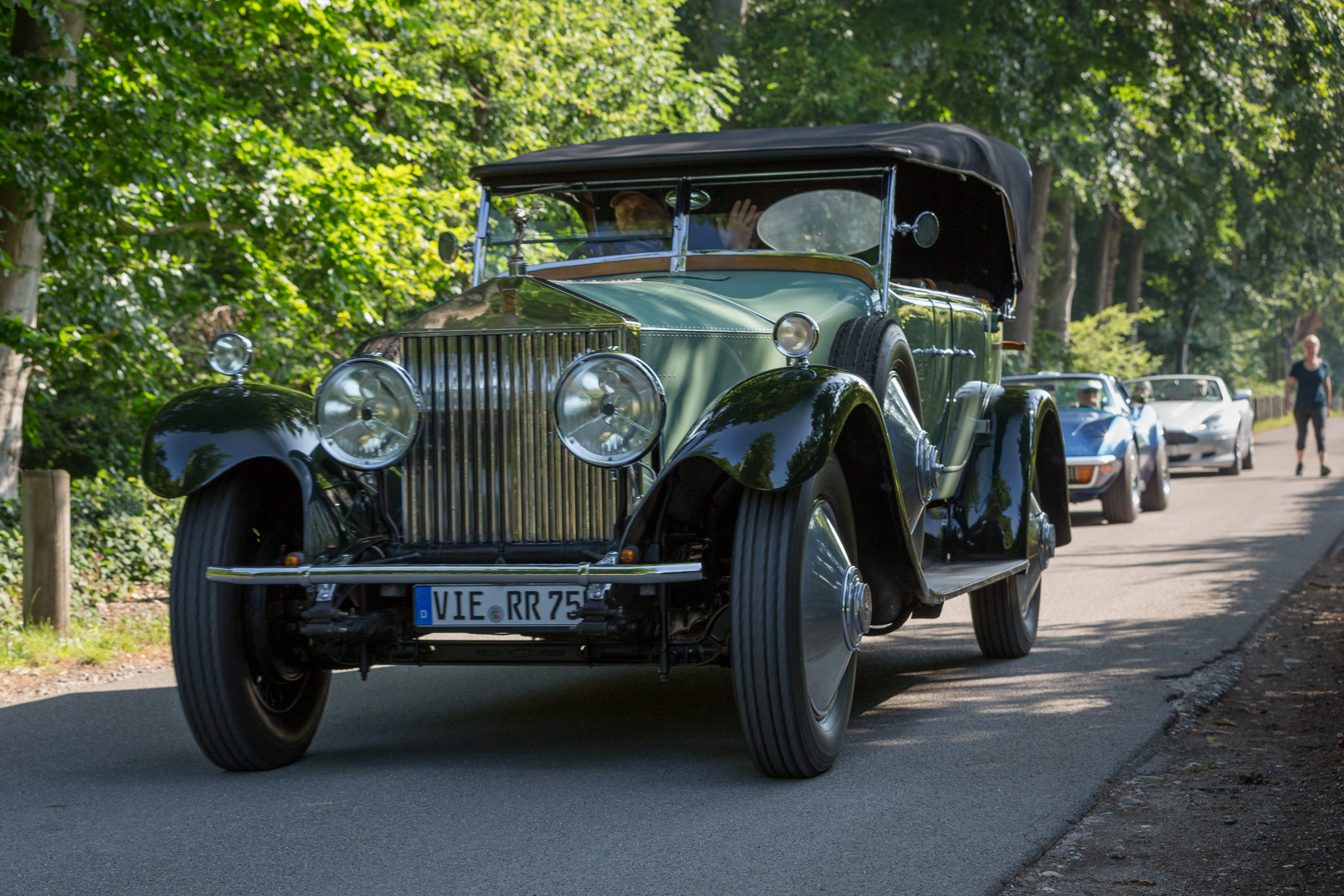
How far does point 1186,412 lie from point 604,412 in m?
16.5

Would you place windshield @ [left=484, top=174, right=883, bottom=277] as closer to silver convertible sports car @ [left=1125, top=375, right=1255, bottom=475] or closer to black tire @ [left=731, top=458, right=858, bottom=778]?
black tire @ [left=731, top=458, right=858, bottom=778]

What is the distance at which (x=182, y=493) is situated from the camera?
4.68 meters

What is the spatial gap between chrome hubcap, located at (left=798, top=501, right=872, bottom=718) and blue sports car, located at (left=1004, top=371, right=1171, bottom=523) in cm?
845

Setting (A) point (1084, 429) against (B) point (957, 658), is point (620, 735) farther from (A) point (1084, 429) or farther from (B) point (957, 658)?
(A) point (1084, 429)

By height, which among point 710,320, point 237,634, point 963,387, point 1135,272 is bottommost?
point 237,634

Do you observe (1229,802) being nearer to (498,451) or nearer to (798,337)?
(798,337)

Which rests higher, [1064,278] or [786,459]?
[1064,278]

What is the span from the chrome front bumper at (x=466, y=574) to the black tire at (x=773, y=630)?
0.18 metres

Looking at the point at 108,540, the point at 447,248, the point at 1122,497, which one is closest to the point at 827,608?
the point at 447,248

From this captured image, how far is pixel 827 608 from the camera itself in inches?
174

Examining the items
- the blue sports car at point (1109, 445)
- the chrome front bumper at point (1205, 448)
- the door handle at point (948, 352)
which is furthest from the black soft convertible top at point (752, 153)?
the chrome front bumper at point (1205, 448)

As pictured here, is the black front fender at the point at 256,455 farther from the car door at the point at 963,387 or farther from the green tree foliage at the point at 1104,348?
the green tree foliage at the point at 1104,348

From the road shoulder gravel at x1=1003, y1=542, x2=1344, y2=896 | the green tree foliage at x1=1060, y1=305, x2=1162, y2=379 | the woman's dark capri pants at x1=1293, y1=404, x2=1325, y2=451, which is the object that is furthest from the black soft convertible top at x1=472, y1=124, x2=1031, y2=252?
the green tree foliage at x1=1060, y1=305, x2=1162, y2=379

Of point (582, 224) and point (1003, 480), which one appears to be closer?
point (582, 224)
